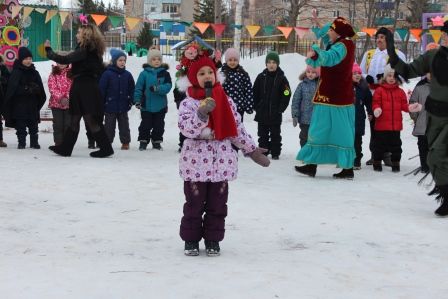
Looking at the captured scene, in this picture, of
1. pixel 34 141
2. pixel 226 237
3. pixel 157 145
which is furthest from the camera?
pixel 157 145

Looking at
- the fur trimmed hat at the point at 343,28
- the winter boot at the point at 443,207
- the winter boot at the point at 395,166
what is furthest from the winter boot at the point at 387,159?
the winter boot at the point at 443,207

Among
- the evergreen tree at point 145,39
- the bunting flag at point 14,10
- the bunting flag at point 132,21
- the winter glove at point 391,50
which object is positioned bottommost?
the winter glove at point 391,50

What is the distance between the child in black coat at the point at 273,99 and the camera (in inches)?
429

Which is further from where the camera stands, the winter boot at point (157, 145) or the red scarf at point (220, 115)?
the winter boot at point (157, 145)

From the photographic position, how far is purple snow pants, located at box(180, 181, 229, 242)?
5039 mm

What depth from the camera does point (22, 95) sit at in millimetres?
10938

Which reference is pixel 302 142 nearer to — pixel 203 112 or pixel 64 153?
pixel 64 153

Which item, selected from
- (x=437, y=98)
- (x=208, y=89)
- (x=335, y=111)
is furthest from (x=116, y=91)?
(x=208, y=89)

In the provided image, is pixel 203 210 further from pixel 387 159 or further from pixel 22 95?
pixel 22 95

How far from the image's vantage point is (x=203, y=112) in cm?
475

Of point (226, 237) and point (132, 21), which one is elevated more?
point (132, 21)

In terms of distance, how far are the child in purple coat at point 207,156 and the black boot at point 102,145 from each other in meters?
5.40

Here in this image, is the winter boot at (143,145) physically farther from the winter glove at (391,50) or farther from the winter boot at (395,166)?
the winter glove at (391,50)

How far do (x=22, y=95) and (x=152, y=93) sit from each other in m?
2.06
